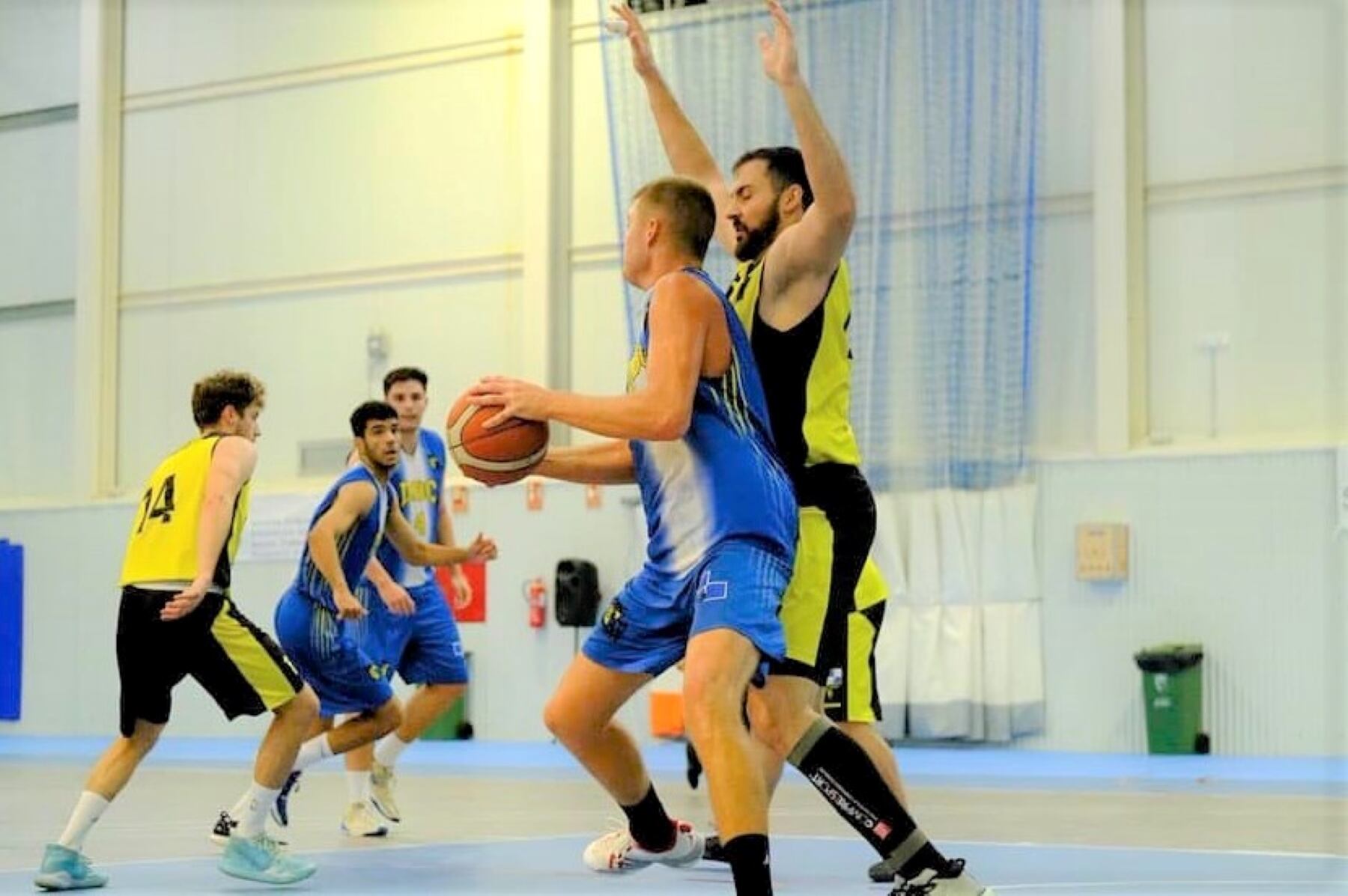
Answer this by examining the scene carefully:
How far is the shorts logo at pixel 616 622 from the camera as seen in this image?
4922 mm

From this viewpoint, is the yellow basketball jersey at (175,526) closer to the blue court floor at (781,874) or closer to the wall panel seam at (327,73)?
the blue court floor at (781,874)

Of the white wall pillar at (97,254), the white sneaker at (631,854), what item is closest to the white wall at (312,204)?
the white wall pillar at (97,254)

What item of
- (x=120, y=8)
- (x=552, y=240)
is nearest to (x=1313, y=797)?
(x=552, y=240)

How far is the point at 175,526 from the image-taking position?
6.16 m

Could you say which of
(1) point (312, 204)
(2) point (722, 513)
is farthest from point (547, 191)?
(2) point (722, 513)

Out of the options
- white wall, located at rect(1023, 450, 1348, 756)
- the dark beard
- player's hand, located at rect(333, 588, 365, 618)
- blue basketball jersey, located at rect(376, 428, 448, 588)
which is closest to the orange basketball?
the dark beard

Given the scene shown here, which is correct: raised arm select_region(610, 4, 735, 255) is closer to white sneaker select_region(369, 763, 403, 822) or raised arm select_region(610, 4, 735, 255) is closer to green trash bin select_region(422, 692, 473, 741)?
white sneaker select_region(369, 763, 403, 822)

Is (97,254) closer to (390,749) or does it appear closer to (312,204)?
(312,204)

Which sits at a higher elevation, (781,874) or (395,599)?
(395,599)

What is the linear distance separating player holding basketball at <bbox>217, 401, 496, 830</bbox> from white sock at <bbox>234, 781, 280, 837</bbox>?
4.52 ft

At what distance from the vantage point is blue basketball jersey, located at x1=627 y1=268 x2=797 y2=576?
15.2ft

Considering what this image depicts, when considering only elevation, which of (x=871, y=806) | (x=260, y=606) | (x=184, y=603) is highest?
(x=184, y=603)

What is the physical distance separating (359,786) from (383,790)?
0.58 feet

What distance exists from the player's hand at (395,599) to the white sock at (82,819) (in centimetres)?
200
